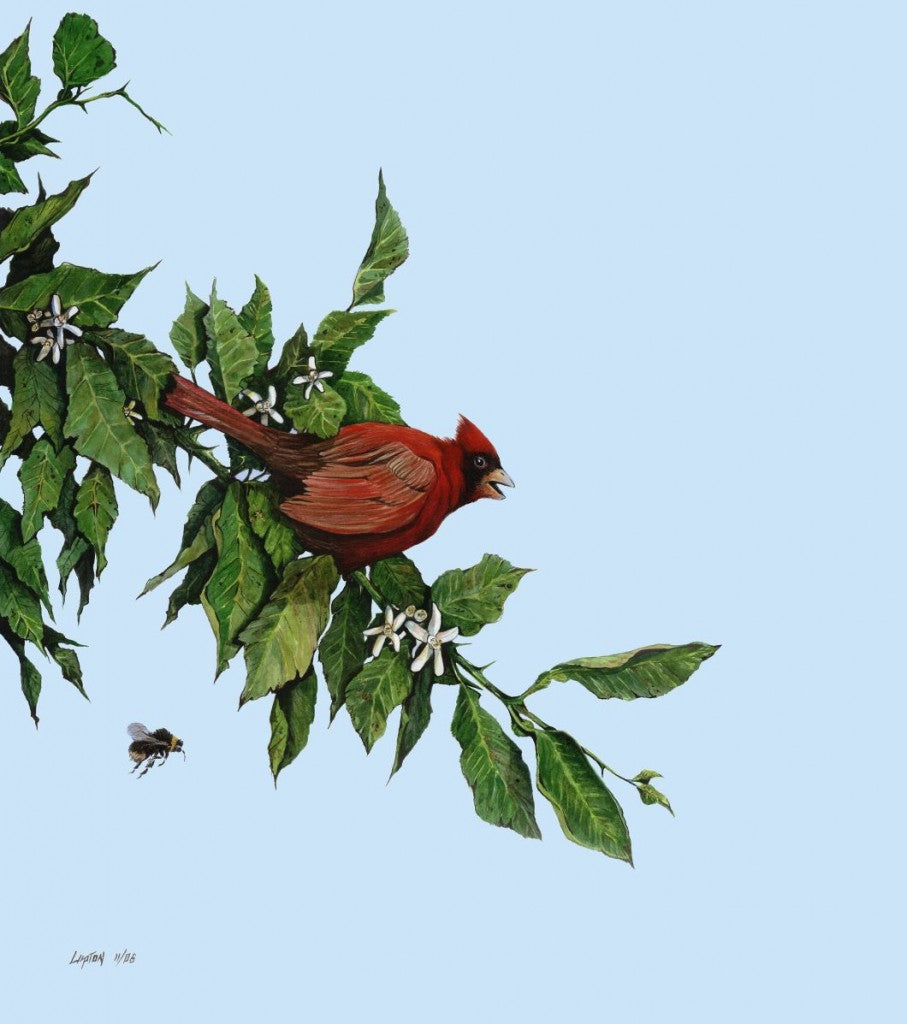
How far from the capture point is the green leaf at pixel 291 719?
1787 millimetres

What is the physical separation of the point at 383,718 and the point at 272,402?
1.26 feet

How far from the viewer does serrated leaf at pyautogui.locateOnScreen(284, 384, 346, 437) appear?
177 cm

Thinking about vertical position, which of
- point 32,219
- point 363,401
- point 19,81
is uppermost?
point 19,81

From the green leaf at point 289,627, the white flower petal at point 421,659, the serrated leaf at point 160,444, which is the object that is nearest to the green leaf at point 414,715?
the white flower petal at point 421,659

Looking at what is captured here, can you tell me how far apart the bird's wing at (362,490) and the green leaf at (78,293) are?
284mm

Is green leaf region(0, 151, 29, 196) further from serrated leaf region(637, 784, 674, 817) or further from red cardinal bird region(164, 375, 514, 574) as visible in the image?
serrated leaf region(637, 784, 674, 817)

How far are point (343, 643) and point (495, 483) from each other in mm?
256

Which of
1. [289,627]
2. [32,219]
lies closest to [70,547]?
[289,627]

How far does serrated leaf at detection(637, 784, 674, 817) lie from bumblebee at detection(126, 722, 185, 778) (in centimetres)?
55

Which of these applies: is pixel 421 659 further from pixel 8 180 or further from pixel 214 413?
pixel 8 180

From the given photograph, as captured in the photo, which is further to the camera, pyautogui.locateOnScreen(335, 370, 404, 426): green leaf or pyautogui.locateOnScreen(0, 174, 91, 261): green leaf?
pyautogui.locateOnScreen(335, 370, 404, 426): green leaf

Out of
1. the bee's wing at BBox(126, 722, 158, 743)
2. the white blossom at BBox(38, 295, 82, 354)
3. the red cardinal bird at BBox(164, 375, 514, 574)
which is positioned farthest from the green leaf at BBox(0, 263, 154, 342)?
the bee's wing at BBox(126, 722, 158, 743)

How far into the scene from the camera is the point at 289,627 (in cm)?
176

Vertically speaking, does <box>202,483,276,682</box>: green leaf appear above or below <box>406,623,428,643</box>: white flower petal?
above
